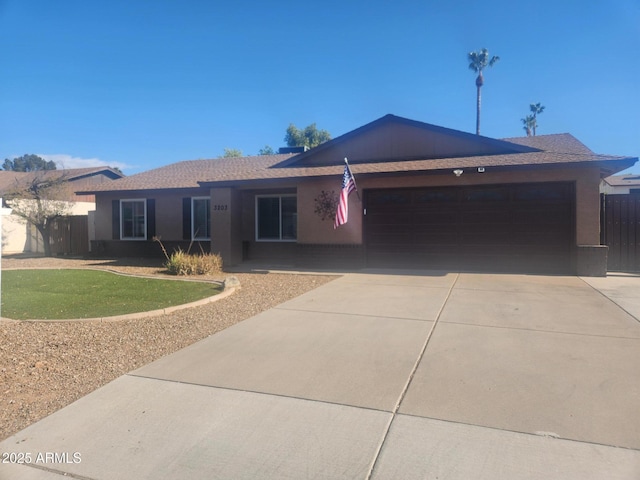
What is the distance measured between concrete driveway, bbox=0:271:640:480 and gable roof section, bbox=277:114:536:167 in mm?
7921

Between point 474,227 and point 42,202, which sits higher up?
point 42,202

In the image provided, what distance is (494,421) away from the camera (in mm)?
3625

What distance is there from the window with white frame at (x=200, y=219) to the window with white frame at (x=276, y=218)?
205 centimetres

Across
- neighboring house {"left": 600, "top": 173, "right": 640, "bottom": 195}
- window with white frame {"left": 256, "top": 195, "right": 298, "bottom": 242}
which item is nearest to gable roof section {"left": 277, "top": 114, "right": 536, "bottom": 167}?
window with white frame {"left": 256, "top": 195, "right": 298, "bottom": 242}

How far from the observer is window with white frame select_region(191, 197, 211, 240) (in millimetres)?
16812

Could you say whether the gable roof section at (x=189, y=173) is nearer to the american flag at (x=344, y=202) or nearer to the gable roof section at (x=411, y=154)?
the gable roof section at (x=411, y=154)

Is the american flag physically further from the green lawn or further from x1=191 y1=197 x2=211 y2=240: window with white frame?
x1=191 y1=197 x2=211 y2=240: window with white frame

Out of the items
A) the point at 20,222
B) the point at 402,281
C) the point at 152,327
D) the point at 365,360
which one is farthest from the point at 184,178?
the point at 365,360

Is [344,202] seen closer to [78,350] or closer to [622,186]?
[78,350]

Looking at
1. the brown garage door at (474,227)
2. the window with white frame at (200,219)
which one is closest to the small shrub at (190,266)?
the window with white frame at (200,219)

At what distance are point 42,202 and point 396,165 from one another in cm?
1564

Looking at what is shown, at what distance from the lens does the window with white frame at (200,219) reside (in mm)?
16812

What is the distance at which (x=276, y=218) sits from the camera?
52.6ft

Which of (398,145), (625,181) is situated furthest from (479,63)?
(398,145)
